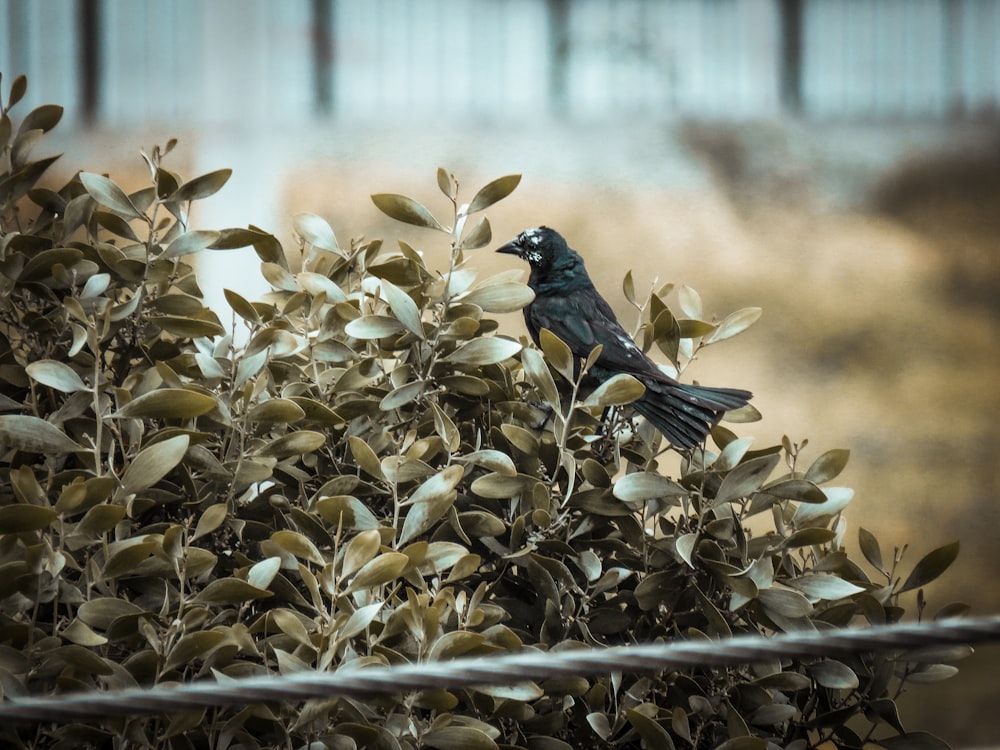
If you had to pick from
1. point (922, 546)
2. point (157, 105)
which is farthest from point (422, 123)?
point (922, 546)

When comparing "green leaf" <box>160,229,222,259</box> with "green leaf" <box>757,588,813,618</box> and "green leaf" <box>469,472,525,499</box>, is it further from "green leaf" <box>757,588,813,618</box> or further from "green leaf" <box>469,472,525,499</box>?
"green leaf" <box>757,588,813,618</box>

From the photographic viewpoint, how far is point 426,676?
343 millimetres

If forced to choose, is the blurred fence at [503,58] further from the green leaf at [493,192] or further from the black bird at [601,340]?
the green leaf at [493,192]

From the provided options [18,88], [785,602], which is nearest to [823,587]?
[785,602]

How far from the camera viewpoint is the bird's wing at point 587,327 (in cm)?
88

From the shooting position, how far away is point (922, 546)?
7.68 feet

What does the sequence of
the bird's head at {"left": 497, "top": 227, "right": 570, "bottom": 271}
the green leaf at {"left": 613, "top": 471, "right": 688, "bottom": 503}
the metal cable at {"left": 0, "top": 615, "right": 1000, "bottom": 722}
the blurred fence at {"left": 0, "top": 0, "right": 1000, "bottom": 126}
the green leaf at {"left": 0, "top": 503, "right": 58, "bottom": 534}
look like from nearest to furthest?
the metal cable at {"left": 0, "top": 615, "right": 1000, "bottom": 722} < the green leaf at {"left": 0, "top": 503, "right": 58, "bottom": 534} < the green leaf at {"left": 613, "top": 471, "right": 688, "bottom": 503} < the bird's head at {"left": 497, "top": 227, "right": 570, "bottom": 271} < the blurred fence at {"left": 0, "top": 0, "right": 1000, "bottom": 126}

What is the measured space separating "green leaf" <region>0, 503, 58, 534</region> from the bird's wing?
1.64 ft

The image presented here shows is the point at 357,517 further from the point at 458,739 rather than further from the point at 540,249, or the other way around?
the point at 540,249

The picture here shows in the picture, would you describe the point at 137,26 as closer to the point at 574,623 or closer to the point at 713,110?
the point at 713,110

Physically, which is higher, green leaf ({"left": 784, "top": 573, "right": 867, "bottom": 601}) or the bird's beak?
the bird's beak

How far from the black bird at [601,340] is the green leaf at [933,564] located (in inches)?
6.7

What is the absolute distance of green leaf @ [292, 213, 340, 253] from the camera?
0.70 metres

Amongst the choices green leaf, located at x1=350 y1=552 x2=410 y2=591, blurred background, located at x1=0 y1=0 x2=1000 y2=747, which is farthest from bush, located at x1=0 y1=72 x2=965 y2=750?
blurred background, located at x1=0 y1=0 x2=1000 y2=747
